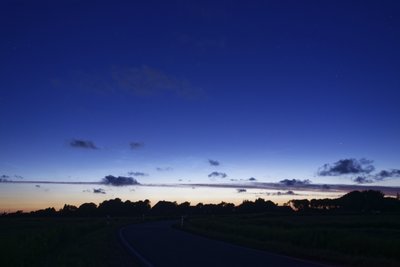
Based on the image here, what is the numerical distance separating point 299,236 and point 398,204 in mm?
105177

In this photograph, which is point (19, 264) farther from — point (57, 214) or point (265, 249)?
point (57, 214)

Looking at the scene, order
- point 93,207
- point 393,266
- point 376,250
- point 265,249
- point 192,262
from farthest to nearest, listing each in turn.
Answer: point 93,207
point 265,249
point 376,250
point 192,262
point 393,266

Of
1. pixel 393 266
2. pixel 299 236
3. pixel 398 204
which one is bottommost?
pixel 393 266

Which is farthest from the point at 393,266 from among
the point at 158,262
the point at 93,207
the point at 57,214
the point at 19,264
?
the point at 93,207

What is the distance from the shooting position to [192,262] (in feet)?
57.1

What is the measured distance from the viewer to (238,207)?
484ft

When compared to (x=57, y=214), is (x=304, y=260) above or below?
below

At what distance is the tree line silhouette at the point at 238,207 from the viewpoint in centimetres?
12439

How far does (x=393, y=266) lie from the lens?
48.1 ft

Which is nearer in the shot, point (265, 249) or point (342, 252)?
point (342, 252)

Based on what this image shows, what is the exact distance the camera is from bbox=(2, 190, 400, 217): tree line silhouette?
408 ft

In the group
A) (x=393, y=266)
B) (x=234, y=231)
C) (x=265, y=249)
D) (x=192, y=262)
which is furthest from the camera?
(x=234, y=231)

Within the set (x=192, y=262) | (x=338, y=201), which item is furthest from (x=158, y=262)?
(x=338, y=201)

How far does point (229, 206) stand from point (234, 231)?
11428 cm
